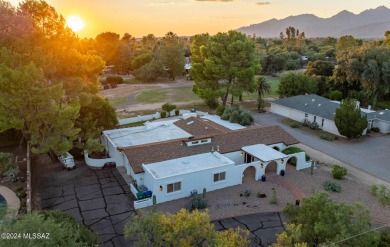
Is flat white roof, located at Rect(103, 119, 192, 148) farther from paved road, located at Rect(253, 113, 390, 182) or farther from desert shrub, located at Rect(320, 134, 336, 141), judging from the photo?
desert shrub, located at Rect(320, 134, 336, 141)

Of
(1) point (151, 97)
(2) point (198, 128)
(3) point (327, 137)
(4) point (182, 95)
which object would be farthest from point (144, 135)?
(4) point (182, 95)

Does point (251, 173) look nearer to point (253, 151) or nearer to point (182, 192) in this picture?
point (253, 151)

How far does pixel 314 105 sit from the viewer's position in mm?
42719

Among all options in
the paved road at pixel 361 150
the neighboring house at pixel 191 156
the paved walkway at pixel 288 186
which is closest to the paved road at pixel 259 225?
the paved walkway at pixel 288 186

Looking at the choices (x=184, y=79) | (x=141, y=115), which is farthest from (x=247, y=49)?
(x=184, y=79)

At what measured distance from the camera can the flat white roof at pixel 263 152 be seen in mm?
25719

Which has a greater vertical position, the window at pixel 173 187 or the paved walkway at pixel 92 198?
the window at pixel 173 187

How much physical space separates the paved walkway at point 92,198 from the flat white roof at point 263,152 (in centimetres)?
1060

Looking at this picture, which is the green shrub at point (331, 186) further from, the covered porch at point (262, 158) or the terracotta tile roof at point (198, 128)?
the terracotta tile roof at point (198, 128)

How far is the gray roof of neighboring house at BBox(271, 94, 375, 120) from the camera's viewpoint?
39812mm

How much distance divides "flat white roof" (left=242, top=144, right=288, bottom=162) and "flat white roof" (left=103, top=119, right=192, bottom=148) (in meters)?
6.15

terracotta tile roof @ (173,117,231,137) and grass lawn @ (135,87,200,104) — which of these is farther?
grass lawn @ (135,87,200,104)

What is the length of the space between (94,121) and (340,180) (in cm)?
2325

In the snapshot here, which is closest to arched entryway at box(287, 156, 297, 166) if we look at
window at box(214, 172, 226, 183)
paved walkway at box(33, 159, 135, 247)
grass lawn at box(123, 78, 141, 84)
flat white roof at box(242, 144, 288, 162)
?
flat white roof at box(242, 144, 288, 162)
